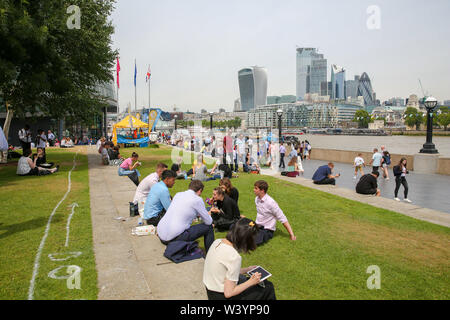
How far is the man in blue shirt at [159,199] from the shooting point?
639 cm

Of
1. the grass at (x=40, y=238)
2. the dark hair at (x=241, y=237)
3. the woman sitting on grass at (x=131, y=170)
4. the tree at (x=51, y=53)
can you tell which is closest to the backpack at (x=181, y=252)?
the grass at (x=40, y=238)

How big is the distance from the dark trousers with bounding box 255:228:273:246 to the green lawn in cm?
11

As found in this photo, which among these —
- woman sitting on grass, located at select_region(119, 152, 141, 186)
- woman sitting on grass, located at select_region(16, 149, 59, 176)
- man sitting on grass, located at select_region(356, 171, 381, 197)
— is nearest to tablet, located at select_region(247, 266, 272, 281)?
woman sitting on grass, located at select_region(119, 152, 141, 186)

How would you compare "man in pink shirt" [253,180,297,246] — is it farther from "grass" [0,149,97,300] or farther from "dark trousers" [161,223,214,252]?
"grass" [0,149,97,300]

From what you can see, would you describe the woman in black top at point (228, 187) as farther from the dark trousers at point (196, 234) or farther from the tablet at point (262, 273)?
the tablet at point (262, 273)

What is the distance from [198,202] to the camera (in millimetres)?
5312

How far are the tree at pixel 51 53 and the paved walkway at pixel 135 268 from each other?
9.31 m

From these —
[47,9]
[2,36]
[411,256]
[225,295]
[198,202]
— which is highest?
[47,9]

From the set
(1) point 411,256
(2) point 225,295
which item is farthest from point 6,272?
(1) point 411,256

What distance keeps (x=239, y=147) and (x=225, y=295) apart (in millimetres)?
16128

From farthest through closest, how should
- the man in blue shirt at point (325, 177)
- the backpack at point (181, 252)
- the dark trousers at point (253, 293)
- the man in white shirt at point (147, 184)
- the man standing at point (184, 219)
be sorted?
the man in blue shirt at point (325, 177)
the man in white shirt at point (147, 184)
the man standing at point (184, 219)
the backpack at point (181, 252)
the dark trousers at point (253, 293)

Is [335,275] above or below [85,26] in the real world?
below
